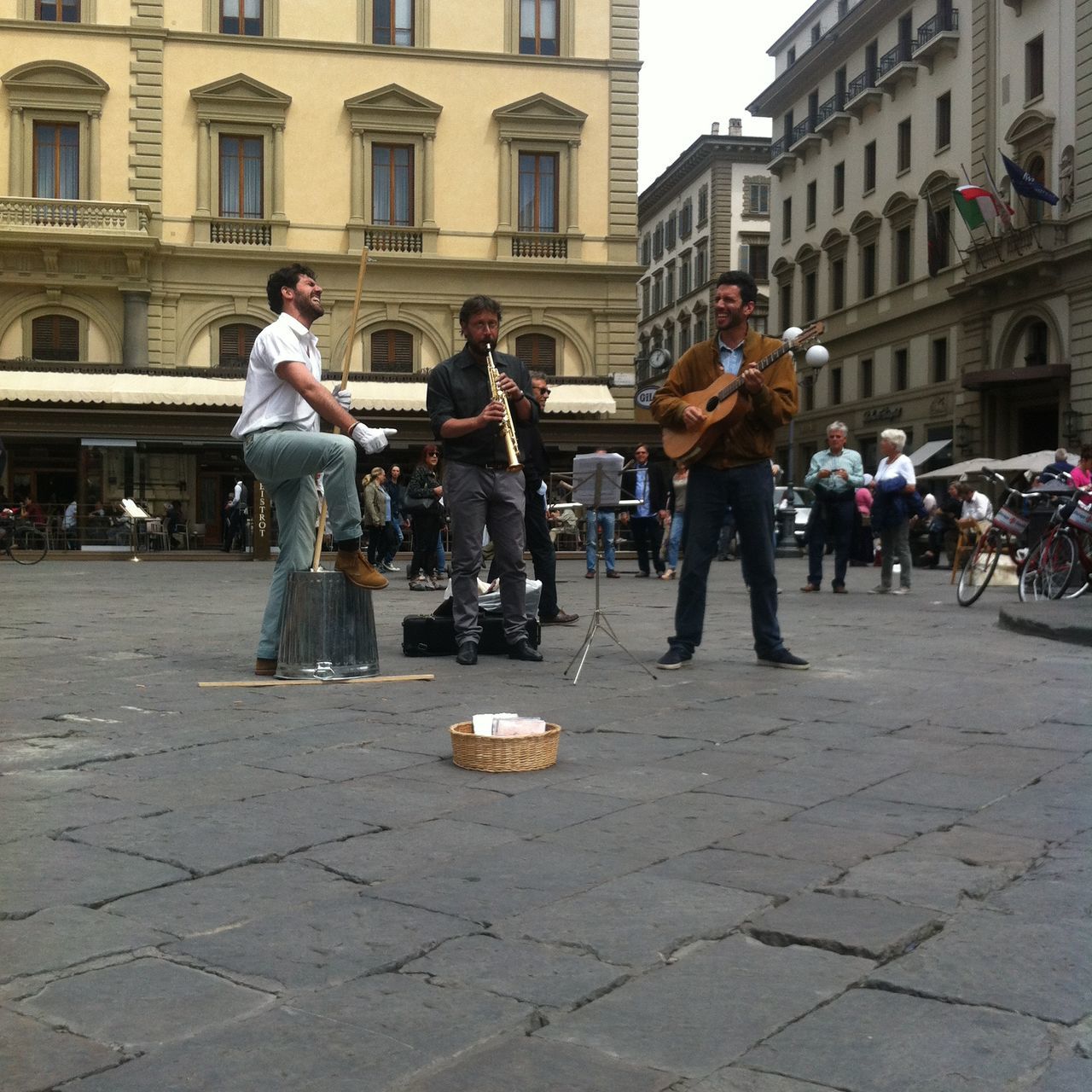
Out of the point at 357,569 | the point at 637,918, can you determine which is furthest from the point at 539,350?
the point at 637,918

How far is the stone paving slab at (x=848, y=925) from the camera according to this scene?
281cm

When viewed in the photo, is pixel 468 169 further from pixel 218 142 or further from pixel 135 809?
pixel 135 809

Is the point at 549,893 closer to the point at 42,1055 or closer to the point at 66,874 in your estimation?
the point at 66,874

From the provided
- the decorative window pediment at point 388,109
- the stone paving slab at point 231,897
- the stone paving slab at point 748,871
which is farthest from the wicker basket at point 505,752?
the decorative window pediment at point 388,109

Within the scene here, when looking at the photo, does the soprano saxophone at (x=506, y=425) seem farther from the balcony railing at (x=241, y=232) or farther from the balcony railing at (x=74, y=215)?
the balcony railing at (x=241, y=232)

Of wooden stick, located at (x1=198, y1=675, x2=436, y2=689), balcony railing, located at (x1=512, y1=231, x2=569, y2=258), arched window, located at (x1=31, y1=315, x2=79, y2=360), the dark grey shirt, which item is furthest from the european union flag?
wooden stick, located at (x1=198, y1=675, x2=436, y2=689)

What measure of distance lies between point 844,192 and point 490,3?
55.4 feet

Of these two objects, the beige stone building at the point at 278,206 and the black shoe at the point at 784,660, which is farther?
the beige stone building at the point at 278,206

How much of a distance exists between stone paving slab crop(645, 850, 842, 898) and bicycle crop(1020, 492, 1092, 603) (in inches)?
354

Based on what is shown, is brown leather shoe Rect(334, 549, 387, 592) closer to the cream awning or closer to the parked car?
the parked car

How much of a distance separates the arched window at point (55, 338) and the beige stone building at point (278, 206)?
56mm

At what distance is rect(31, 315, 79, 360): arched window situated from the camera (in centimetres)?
3197

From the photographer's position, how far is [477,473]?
7504mm

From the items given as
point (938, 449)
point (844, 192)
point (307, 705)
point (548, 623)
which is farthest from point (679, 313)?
point (307, 705)
